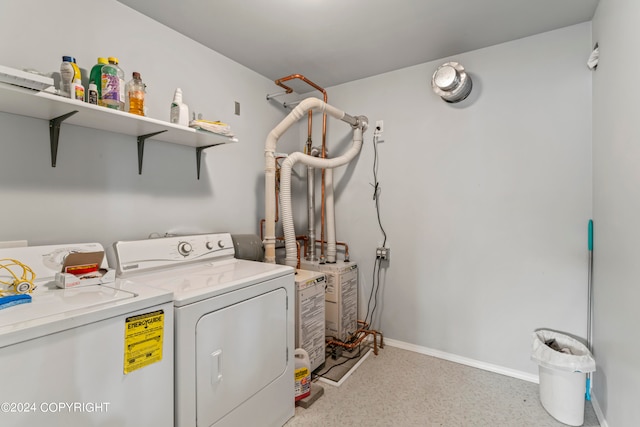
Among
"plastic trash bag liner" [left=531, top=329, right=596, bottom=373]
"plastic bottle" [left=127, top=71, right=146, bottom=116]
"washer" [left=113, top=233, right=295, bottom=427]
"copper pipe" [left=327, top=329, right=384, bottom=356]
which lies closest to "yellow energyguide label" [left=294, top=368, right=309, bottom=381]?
"washer" [left=113, top=233, right=295, bottom=427]

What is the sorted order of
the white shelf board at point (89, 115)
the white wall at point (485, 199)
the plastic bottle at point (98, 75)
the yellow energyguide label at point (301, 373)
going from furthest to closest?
the white wall at point (485, 199) → the yellow energyguide label at point (301, 373) → the plastic bottle at point (98, 75) → the white shelf board at point (89, 115)

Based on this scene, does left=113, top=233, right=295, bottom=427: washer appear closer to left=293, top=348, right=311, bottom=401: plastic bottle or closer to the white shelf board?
left=293, top=348, right=311, bottom=401: plastic bottle

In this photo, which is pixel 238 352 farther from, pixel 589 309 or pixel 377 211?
pixel 589 309

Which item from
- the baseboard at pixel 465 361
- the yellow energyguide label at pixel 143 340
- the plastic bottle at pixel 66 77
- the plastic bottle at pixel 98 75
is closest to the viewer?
the yellow energyguide label at pixel 143 340

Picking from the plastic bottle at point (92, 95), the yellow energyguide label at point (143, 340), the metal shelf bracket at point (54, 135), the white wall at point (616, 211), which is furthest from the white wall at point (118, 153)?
the white wall at point (616, 211)

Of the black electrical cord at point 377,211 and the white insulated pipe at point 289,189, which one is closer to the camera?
the white insulated pipe at point 289,189

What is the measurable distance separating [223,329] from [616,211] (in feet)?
6.69

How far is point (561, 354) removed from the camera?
1.74 metres

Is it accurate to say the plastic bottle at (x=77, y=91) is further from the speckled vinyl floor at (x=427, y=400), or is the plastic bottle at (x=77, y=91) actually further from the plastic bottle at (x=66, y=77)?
the speckled vinyl floor at (x=427, y=400)

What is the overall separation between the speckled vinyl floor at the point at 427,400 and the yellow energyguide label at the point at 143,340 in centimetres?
106

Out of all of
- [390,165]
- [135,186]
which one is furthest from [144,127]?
[390,165]

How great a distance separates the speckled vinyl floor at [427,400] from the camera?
5.77ft

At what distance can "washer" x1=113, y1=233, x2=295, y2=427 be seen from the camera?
1.22 metres

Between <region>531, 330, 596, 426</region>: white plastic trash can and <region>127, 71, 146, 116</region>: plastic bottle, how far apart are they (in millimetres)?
2748
